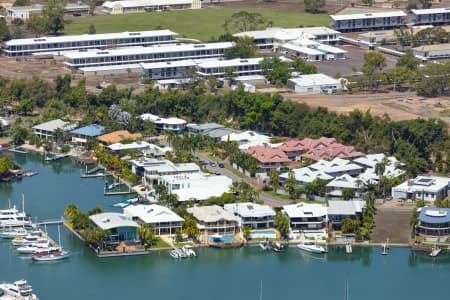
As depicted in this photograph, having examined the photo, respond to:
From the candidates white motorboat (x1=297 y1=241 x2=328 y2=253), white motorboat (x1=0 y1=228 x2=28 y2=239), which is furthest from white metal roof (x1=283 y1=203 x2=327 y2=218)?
white motorboat (x1=0 y1=228 x2=28 y2=239)

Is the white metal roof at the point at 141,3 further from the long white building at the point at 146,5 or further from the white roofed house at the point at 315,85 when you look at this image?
the white roofed house at the point at 315,85

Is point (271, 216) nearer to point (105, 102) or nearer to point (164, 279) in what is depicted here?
point (164, 279)

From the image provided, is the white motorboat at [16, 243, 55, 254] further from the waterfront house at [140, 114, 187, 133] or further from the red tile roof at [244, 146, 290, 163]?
the waterfront house at [140, 114, 187, 133]

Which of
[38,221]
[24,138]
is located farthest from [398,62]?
[38,221]

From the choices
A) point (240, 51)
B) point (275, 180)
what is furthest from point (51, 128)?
point (240, 51)

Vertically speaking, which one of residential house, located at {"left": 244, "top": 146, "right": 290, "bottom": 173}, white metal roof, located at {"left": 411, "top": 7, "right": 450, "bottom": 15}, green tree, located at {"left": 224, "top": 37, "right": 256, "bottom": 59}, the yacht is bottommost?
the yacht

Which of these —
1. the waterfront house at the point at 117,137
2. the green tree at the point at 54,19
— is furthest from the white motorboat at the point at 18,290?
the green tree at the point at 54,19

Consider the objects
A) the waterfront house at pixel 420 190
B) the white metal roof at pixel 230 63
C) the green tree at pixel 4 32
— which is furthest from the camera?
the green tree at pixel 4 32
